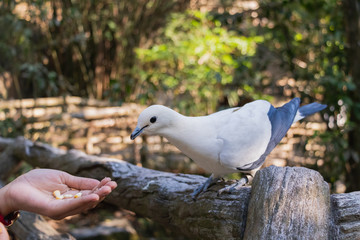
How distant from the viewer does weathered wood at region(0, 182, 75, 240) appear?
1676 mm

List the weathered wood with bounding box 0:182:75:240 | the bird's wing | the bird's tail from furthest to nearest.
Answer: the weathered wood with bounding box 0:182:75:240
the bird's tail
the bird's wing

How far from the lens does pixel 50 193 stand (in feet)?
3.68

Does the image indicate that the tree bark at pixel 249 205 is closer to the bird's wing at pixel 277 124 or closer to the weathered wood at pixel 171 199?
the weathered wood at pixel 171 199

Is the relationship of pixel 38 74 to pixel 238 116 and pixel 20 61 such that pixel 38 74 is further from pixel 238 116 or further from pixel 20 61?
pixel 238 116

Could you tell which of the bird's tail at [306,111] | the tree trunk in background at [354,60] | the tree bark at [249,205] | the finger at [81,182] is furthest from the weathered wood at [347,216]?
the tree trunk in background at [354,60]

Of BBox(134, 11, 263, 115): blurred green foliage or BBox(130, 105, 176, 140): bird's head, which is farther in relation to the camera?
BBox(134, 11, 263, 115): blurred green foliage

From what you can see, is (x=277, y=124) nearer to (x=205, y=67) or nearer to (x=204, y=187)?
(x=204, y=187)

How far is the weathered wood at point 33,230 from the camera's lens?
1676mm

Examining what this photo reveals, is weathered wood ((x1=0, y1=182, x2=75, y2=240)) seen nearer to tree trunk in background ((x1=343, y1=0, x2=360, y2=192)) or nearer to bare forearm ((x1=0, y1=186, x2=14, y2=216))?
bare forearm ((x1=0, y1=186, x2=14, y2=216))

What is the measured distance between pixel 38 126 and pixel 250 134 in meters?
3.07

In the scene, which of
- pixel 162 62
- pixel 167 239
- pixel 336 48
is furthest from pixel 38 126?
pixel 336 48

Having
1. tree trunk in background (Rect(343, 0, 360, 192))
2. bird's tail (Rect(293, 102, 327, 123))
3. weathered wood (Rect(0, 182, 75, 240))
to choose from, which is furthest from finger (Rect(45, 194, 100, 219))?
tree trunk in background (Rect(343, 0, 360, 192))

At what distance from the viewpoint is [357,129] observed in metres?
2.39

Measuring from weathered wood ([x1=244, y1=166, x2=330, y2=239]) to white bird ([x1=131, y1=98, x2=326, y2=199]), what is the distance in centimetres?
21
